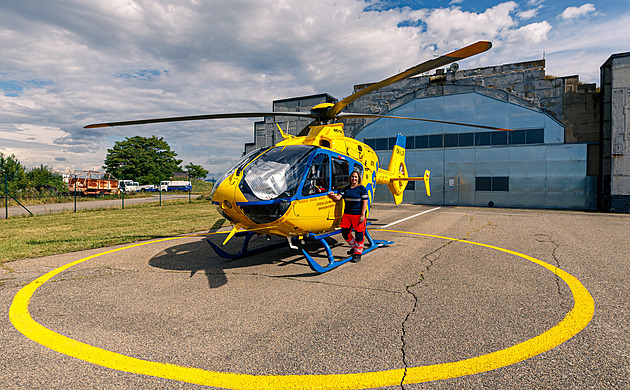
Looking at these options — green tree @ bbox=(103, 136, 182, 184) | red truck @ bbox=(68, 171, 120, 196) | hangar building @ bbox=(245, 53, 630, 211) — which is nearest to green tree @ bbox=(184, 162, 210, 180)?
green tree @ bbox=(103, 136, 182, 184)

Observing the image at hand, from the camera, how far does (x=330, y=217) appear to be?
269 inches

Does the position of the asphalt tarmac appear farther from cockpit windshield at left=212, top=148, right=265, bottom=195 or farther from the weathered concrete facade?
the weathered concrete facade

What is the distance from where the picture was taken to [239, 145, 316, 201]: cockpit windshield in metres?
5.54

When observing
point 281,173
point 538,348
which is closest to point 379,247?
point 281,173

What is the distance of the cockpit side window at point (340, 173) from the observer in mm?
7055

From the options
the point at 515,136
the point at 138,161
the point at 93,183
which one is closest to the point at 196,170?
the point at 138,161

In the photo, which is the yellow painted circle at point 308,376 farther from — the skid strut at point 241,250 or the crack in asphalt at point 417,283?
the skid strut at point 241,250

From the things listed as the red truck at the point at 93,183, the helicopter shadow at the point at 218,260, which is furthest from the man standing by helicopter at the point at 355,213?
the red truck at the point at 93,183

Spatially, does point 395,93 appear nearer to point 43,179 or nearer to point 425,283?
point 425,283

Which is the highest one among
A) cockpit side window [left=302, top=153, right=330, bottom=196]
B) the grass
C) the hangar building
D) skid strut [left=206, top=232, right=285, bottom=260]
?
the hangar building

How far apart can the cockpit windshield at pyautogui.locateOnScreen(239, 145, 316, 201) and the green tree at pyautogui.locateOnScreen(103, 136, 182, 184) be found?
58.9m

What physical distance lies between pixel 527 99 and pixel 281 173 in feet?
77.2

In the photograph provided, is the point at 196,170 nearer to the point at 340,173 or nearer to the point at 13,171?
the point at 13,171

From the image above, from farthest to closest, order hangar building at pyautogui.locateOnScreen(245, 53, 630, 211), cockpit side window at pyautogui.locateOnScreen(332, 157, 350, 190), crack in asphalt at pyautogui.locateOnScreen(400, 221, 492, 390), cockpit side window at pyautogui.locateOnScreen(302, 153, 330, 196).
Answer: hangar building at pyautogui.locateOnScreen(245, 53, 630, 211)
cockpit side window at pyautogui.locateOnScreen(332, 157, 350, 190)
cockpit side window at pyautogui.locateOnScreen(302, 153, 330, 196)
crack in asphalt at pyautogui.locateOnScreen(400, 221, 492, 390)
